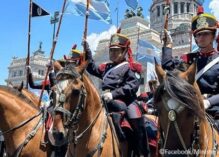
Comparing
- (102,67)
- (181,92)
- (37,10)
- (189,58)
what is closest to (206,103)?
(181,92)

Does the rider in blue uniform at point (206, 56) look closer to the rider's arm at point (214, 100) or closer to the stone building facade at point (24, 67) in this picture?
the rider's arm at point (214, 100)

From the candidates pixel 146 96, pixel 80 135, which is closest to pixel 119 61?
pixel 80 135

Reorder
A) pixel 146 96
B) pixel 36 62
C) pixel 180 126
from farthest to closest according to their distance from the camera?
1. pixel 36 62
2. pixel 146 96
3. pixel 180 126

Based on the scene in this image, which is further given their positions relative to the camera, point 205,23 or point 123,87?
point 123,87

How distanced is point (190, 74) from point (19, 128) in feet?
12.0

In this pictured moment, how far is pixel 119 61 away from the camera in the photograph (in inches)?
264

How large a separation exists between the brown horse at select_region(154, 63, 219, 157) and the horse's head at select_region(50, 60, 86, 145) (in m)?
1.30

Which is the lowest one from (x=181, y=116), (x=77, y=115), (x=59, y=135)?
(x=59, y=135)

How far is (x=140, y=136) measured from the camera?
6340mm

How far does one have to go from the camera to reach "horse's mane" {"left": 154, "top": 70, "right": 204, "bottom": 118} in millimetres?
3816

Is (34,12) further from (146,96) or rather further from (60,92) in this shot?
(60,92)

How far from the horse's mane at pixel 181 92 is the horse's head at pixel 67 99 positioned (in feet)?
4.25

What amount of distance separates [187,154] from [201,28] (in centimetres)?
204

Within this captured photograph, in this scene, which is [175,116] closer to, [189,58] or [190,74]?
[190,74]
